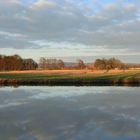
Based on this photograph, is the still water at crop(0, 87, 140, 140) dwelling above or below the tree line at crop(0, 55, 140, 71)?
below

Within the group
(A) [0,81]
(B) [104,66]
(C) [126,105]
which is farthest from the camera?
(B) [104,66]

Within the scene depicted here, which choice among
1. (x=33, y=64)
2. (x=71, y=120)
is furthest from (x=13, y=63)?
(x=71, y=120)

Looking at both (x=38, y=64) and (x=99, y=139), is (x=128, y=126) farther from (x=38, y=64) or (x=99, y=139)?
(x=38, y=64)

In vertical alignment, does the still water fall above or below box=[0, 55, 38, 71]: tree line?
below

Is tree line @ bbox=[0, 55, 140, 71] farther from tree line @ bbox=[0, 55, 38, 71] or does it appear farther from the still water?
the still water

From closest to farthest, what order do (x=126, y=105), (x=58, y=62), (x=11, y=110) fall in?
(x=11, y=110) → (x=126, y=105) → (x=58, y=62)

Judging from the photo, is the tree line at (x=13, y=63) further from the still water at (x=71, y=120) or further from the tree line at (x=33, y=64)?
the still water at (x=71, y=120)

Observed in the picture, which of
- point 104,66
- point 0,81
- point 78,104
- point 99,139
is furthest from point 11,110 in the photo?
point 104,66

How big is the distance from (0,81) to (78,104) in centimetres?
2997

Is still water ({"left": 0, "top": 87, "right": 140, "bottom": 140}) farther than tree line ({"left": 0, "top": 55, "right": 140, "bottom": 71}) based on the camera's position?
No

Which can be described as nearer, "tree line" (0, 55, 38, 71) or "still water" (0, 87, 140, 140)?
"still water" (0, 87, 140, 140)

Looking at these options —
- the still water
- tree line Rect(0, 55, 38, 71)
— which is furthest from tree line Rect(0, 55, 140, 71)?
the still water

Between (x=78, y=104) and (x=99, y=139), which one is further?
(x=78, y=104)

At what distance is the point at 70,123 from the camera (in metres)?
17.7
